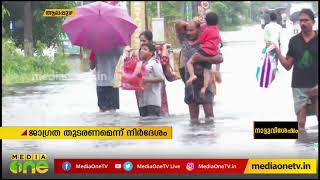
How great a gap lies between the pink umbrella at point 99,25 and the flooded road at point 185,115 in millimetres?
269

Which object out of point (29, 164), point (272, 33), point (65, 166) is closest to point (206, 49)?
point (272, 33)

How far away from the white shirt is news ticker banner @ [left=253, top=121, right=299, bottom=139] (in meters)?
0.56

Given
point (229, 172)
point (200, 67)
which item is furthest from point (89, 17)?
point (229, 172)

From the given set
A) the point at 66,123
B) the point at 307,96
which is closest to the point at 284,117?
the point at 307,96

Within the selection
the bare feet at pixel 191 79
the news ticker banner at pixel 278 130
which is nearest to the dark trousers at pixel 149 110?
the bare feet at pixel 191 79

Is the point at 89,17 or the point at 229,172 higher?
the point at 89,17

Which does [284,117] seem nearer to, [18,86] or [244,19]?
[244,19]

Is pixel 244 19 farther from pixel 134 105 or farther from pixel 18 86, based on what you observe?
pixel 18 86

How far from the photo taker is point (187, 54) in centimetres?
903

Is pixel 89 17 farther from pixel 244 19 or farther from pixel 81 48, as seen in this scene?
pixel 244 19

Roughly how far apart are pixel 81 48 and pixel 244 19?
113cm

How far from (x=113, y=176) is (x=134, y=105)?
60cm

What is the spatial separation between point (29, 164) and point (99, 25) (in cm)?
106

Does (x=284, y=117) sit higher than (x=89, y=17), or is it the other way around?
(x=89, y=17)
